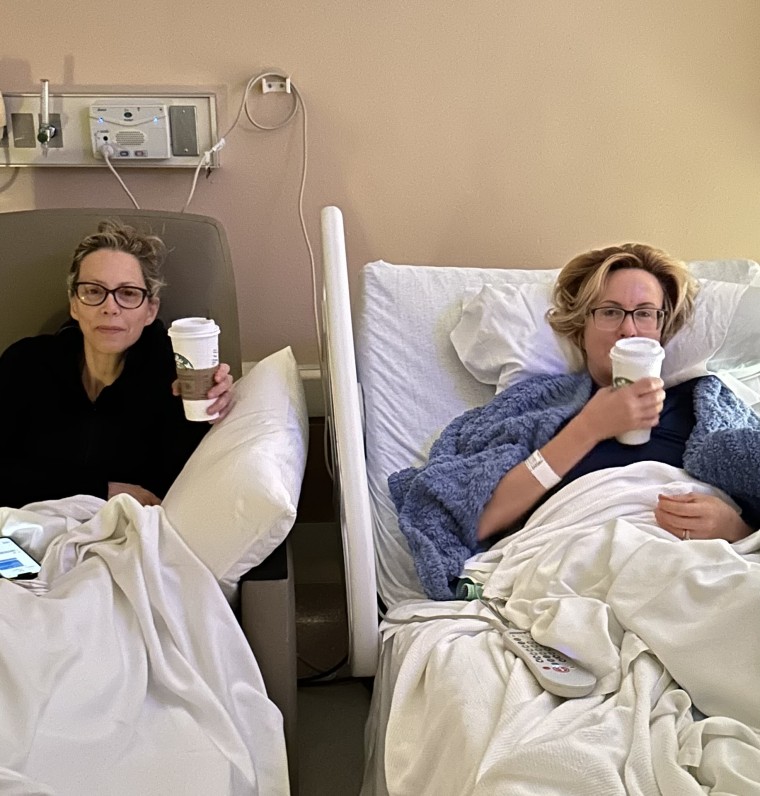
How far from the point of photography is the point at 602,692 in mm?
1099

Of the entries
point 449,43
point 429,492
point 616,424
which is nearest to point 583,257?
point 616,424

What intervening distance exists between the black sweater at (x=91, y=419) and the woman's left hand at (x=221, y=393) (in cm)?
13

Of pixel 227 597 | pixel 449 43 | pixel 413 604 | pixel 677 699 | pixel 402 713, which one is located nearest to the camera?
pixel 677 699

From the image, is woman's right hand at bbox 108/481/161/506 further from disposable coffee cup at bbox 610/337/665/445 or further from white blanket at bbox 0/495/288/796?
disposable coffee cup at bbox 610/337/665/445

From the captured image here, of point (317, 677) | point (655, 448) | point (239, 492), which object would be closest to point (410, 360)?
point (655, 448)

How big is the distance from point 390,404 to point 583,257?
0.51 metres

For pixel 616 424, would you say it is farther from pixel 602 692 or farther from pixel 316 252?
pixel 316 252

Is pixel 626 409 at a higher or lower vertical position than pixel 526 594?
higher

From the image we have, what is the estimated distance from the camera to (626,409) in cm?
147

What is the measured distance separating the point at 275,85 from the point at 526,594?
144cm

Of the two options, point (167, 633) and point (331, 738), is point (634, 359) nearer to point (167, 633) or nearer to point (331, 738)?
point (167, 633)

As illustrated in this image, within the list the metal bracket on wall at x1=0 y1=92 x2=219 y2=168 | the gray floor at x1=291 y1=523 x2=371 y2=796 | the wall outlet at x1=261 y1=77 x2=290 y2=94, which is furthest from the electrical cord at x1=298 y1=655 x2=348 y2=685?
the wall outlet at x1=261 y1=77 x2=290 y2=94

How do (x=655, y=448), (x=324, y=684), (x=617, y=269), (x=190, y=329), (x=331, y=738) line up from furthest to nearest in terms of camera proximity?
(x=324, y=684) → (x=331, y=738) → (x=617, y=269) → (x=655, y=448) → (x=190, y=329)

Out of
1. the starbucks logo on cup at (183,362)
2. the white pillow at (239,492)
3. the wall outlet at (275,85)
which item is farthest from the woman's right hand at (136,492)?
the wall outlet at (275,85)
